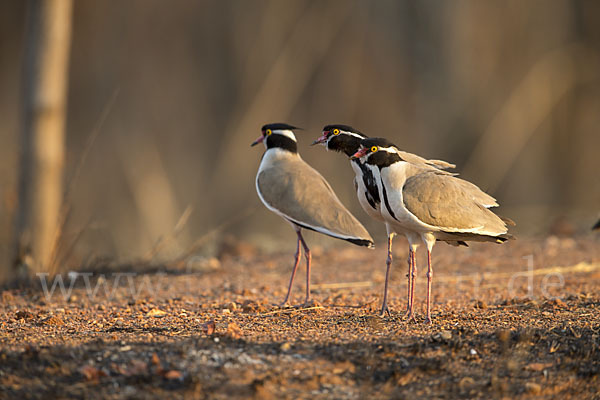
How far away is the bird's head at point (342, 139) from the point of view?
5246 millimetres

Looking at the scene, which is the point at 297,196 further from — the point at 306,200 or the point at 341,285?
the point at 341,285

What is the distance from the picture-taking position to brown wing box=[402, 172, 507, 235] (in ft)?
14.9

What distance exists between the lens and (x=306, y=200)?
17.3 ft

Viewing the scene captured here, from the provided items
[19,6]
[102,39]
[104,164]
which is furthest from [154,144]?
[19,6]

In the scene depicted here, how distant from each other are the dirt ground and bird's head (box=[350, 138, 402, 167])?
3.08 ft

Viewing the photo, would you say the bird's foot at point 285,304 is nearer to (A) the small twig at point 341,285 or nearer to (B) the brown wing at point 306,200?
(B) the brown wing at point 306,200

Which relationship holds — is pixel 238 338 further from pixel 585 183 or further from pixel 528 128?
pixel 585 183

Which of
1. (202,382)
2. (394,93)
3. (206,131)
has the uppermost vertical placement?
(394,93)

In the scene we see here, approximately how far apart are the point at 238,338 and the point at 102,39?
12.7 metres

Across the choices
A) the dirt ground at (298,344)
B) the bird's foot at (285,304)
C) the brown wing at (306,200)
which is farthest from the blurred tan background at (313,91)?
the bird's foot at (285,304)

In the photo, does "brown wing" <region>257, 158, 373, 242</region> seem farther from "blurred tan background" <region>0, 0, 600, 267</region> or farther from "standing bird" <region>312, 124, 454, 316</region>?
"blurred tan background" <region>0, 0, 600, 267</region>

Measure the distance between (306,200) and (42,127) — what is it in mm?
3610

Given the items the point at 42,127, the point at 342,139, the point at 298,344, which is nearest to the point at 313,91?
the point at 42,127

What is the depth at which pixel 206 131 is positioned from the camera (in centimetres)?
1578
